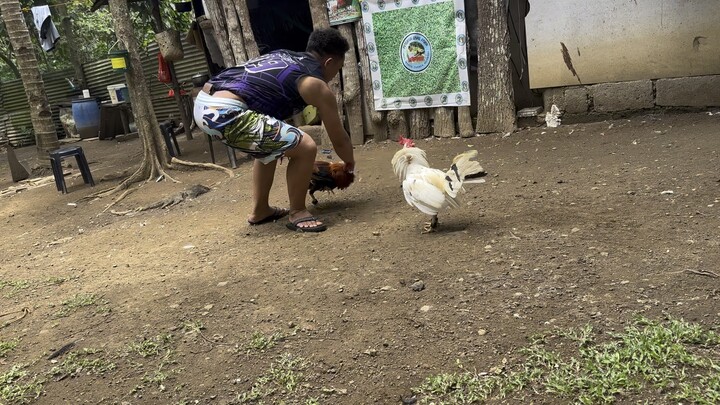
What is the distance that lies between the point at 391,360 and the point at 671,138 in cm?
396

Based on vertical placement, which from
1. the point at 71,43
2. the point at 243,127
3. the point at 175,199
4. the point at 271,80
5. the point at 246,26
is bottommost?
the point at 175,199

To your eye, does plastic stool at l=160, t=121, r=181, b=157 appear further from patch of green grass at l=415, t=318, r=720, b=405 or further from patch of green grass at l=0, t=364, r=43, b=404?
patch of green grass at l=415, t=318, r=720, b=405

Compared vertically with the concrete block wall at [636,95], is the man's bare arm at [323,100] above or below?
above

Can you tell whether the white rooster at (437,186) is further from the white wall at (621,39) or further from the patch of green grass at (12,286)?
the white wall at (621,39)

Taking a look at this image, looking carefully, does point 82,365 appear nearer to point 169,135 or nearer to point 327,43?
point 327,43

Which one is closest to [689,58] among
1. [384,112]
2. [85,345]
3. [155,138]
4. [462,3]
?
[462,3]

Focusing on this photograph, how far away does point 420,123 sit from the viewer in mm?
6891

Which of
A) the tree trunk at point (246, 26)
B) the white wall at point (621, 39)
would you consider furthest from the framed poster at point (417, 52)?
the tree trunk at point (246, 26)

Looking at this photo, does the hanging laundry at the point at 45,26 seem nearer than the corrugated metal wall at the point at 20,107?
Yes

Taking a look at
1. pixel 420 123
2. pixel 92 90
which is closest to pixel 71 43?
pixel 92 90

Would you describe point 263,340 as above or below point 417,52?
below

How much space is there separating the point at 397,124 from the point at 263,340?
Result: 489 cm

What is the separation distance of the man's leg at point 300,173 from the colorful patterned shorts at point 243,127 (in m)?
0.07

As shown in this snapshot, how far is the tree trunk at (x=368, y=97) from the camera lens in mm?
6867
